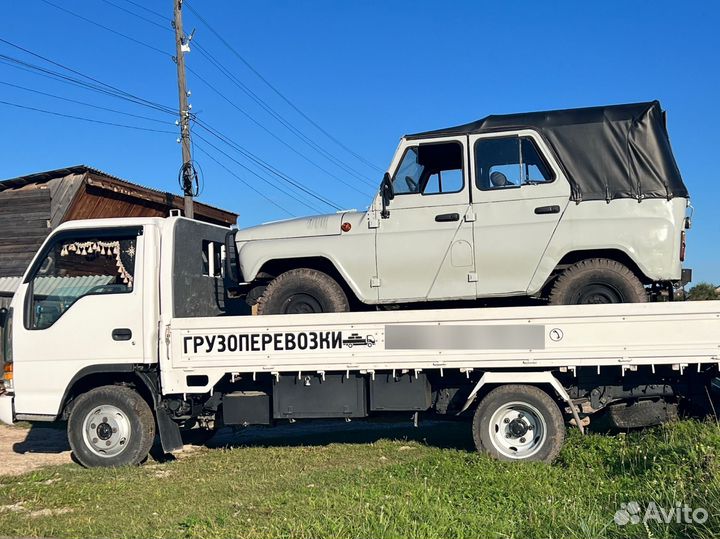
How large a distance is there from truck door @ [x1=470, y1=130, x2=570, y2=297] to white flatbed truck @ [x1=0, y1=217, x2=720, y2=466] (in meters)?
0.48

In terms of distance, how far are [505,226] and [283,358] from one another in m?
2.63

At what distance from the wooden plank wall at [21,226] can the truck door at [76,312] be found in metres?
9.52

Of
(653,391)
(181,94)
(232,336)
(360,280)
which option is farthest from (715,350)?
(181,94)

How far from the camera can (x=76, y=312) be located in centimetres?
761

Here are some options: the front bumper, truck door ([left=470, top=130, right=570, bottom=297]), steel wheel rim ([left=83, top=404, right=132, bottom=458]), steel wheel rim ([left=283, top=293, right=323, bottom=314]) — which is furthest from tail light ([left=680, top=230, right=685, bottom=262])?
the front bumper

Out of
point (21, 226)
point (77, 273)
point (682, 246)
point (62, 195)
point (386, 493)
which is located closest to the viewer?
point (386, 493)

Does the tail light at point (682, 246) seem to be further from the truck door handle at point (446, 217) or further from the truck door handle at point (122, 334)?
the truck door handle at point (122, 334)

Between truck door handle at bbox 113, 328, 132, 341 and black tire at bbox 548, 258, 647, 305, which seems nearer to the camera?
black tire at bbox 548, 258, 647, 305

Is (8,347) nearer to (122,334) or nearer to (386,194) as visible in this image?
(122,334)

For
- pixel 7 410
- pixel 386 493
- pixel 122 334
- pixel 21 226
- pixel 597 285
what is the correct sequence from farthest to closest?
pixel 21 226 < pixel 7 410 < pixel 122 334 < pixel 597 285 < pixel 386 493

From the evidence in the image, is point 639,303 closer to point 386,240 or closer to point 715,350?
point 715,350

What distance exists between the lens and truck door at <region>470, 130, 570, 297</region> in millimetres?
6895

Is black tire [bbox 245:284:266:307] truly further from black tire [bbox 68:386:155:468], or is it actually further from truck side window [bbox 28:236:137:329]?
black tire [bbox 68:386:155:468]

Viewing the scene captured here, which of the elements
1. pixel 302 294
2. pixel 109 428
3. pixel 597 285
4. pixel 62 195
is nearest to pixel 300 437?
pixel 109 428
